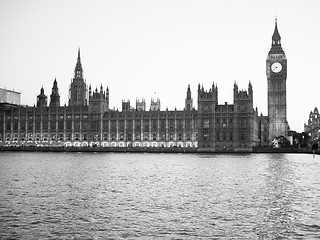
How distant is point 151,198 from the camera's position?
33719mm

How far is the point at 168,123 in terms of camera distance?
517 ft

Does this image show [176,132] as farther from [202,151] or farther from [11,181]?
[11,181]

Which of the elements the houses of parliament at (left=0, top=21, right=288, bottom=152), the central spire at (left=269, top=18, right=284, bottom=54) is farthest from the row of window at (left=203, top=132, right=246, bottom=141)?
the central spire at (left=269, top=18, right=284, bottom=54)

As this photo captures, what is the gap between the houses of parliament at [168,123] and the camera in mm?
150250

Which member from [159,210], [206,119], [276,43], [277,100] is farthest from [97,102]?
[159,210]

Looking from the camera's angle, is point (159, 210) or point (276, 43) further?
point (276, 43)

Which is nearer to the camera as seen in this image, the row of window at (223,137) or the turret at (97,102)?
the row of window at (223,137)

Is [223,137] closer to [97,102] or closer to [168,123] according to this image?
[168,123]

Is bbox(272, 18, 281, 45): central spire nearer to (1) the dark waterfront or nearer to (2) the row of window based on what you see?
(2) the row of window

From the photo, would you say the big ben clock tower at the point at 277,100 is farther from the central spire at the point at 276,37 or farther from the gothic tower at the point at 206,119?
the gothic tower at the point at 206,119

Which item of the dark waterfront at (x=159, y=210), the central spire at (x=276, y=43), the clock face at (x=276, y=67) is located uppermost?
the central spire at (x=276, y=43)

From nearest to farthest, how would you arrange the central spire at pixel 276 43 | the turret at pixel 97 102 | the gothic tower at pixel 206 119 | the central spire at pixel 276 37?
the gothic tower at pixel 206 119, the turret at pixel 97 102, the central spire at pixel 276 43, the central spire at pixel 276 37

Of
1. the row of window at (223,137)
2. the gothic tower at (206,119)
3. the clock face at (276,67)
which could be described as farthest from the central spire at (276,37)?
the row of window at (223,137)

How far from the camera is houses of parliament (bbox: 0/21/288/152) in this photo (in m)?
150
